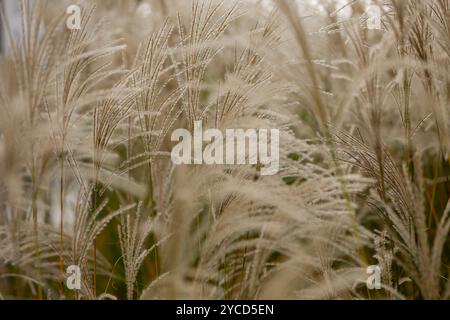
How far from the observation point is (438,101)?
2.89ft

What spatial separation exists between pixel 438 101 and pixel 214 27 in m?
0.38

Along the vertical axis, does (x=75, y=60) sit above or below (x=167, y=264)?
above

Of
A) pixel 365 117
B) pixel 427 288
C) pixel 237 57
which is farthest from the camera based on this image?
pixel 237 57

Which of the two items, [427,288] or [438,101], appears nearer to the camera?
[427,288]

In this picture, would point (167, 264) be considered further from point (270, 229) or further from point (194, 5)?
point (194, 5)

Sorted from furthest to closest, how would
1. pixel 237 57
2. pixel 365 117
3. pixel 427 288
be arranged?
pixel 237 57 < pixel 365 117 < pixel 427 288

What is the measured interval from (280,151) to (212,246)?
21cm

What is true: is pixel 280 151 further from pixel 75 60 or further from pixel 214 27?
pixel 75 60

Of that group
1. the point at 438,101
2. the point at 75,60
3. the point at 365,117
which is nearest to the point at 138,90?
the point at 75,60
